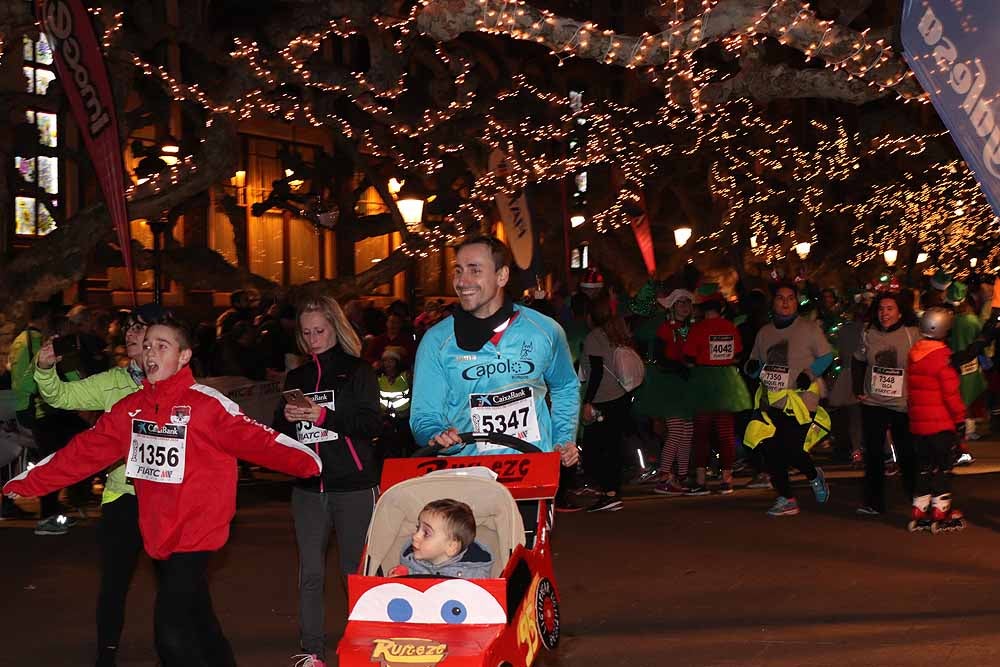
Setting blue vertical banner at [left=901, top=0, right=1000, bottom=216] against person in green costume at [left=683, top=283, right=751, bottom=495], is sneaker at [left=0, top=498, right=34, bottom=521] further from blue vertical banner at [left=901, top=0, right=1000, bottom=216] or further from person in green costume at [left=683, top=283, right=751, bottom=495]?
blue vertical banner at [left=901, top=0, right=1000, bottom=216]

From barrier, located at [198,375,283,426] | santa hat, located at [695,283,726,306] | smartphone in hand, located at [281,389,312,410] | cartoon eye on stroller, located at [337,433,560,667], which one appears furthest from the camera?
barrier, located at [198,375,283,426]

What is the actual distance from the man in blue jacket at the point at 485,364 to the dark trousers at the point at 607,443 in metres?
6.46

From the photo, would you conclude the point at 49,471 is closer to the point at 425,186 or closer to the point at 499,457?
the point at 499,457

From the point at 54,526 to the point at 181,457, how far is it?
6494 mm

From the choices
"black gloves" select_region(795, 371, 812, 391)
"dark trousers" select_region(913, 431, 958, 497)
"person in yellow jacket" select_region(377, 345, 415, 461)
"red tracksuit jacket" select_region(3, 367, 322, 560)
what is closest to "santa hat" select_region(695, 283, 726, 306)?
"black gloves" select_region(795, 371, 812, 391)

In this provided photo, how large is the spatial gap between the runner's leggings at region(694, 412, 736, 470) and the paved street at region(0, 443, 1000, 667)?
126 cm

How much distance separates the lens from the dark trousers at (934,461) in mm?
11062

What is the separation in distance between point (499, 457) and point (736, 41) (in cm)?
755

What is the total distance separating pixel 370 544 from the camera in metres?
6.12

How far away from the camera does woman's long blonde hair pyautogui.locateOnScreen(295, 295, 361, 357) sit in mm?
Answer: 7184

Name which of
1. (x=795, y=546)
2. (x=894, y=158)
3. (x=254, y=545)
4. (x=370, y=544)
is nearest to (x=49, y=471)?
(x=370, y=544)

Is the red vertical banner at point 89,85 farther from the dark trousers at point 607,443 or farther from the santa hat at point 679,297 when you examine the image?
the santa hat at point 679,297

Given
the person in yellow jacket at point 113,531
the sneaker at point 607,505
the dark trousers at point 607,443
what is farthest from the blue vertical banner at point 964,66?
the dark trousers at point 607,443

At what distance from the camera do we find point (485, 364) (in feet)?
21.4
